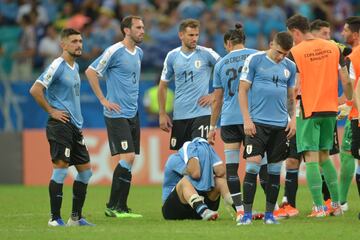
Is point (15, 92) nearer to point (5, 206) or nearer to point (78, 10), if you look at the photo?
point (78, 10)

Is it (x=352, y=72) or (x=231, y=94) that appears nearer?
(x=352, y=72)

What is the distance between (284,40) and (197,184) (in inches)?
89.6

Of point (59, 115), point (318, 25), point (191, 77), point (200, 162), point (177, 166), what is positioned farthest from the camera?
Answer: point (191, 77)

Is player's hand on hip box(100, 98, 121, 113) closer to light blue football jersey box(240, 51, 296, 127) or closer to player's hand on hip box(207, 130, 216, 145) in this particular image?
player's hand on hip box(207, 130, 216, 145)

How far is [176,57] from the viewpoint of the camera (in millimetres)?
14648

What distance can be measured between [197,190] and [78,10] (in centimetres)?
1271

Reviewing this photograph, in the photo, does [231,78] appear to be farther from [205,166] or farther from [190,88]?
[190,88]

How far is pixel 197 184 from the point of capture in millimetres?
12891

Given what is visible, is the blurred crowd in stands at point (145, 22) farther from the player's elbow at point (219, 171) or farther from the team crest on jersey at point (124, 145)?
the player's elbow at point (219, 171)

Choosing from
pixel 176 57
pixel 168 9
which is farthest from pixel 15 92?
pixel 176 57

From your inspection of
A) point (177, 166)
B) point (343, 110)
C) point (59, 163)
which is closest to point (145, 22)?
point (343, 110)

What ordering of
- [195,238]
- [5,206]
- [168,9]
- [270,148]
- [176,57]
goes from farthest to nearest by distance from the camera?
[168,9]
[5,206]
[176,57]
[270,148]
[195,238]

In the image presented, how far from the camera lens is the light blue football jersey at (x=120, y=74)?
14.4 m

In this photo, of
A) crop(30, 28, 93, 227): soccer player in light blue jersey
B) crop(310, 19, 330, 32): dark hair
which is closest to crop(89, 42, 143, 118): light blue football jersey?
crop(30, 28, 93, 227): soccer player in light blue jersey
